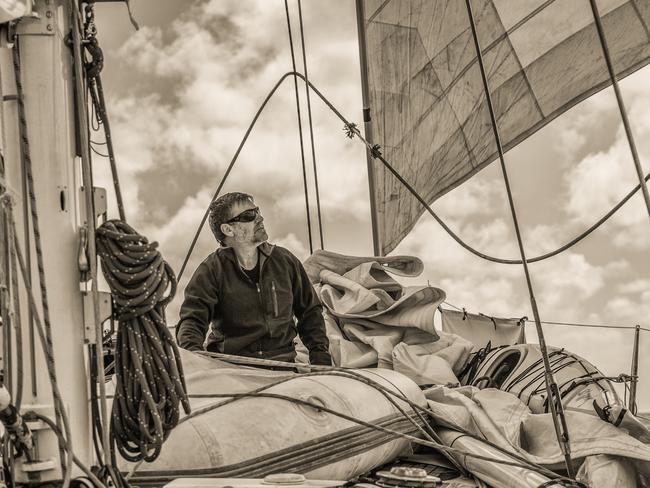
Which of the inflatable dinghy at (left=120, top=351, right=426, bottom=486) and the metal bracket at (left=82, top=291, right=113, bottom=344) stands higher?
the metal bracket at (left=82, top=291, right=113, bottom=344)

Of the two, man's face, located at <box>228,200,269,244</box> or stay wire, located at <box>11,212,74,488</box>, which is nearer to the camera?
stay wire, located at <box>11,212,74,488</box>

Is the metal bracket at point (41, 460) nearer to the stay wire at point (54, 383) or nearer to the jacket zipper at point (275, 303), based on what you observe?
the stay wire at point (54, 383)

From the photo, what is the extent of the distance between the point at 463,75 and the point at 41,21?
5253 mm

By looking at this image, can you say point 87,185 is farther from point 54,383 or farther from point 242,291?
point 242,291

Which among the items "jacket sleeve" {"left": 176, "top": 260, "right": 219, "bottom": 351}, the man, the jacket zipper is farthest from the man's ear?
the jacket zipper

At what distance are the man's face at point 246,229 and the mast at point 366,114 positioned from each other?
3.13 metres

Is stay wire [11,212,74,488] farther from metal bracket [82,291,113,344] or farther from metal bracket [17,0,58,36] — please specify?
metal bracket [17,0,58,36]


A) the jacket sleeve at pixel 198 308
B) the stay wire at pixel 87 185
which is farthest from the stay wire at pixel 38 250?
the jacket sleeve at pixel 198 308

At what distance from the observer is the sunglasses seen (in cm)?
413

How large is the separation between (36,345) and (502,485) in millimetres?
1429

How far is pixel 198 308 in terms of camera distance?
406 cm

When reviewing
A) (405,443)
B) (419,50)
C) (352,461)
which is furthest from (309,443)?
(419,50)

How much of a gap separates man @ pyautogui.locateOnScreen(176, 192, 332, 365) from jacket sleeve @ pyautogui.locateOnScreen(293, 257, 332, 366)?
0.15 feet

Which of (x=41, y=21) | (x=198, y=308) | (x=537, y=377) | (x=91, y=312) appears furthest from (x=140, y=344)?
(x=537, y=377)
